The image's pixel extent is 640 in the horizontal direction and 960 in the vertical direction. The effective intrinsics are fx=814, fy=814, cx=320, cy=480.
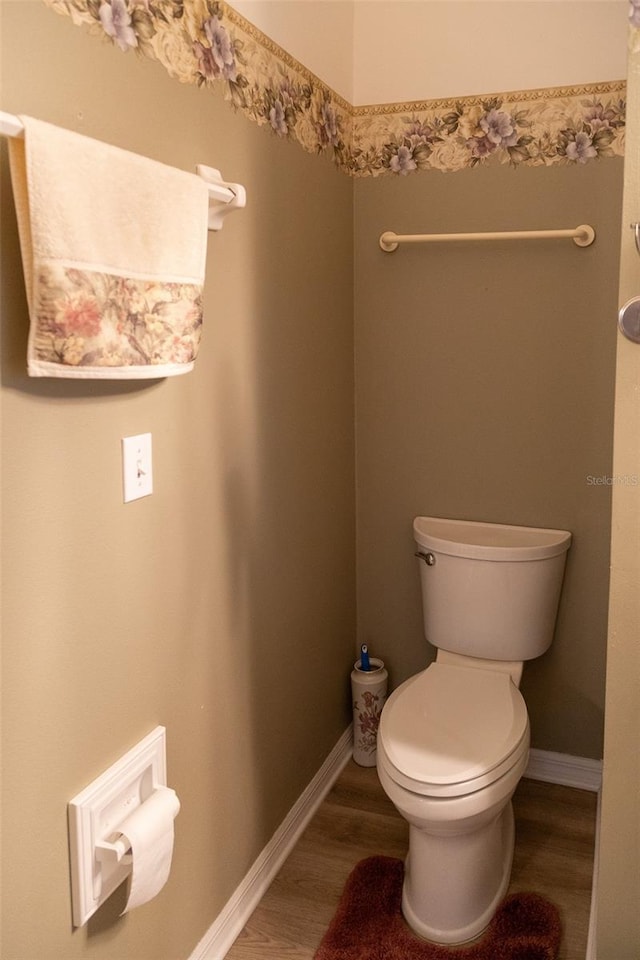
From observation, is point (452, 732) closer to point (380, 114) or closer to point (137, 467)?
point (137, 467)

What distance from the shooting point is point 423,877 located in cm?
189

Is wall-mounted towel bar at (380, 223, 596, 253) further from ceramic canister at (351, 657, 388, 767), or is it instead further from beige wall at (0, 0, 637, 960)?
ceramic canister at (351, 657, 388, 767)

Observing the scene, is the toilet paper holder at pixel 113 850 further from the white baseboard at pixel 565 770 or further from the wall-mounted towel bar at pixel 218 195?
the white baseboard at pixel 565 770

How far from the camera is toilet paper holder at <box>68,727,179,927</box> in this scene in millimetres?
1326

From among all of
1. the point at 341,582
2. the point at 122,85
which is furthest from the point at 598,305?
the point at 122,85

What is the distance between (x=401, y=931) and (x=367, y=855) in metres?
0.26

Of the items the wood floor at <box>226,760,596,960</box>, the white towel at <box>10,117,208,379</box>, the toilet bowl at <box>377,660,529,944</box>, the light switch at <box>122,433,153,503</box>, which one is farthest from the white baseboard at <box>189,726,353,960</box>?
the white towel at <box>10,117,208,379</box>

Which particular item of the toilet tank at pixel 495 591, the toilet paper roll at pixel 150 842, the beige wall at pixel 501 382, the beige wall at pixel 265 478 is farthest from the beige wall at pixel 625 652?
the toilet paper roll at pixel 150 842

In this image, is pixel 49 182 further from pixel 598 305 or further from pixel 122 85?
pixel 598 305

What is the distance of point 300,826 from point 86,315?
162 centimetres

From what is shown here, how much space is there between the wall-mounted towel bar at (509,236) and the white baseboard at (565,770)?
4.90 feet

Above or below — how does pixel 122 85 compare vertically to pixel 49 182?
above

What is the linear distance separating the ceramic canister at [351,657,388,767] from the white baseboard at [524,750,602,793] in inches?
19.1

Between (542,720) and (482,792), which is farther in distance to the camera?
(542,720)
